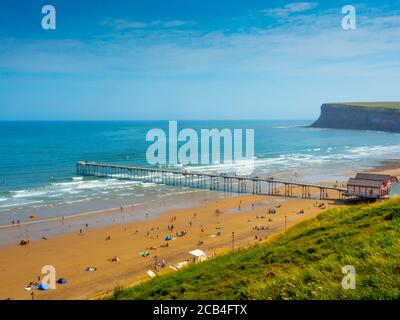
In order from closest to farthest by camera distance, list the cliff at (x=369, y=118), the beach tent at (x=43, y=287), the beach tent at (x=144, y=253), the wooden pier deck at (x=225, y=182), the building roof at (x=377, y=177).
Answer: the beach tent at (x=43, y=287)
the beach tent at (x=144, y=253)
the building roof at (x=377, y=177)
the wooden pier deck at (x=225, y=182)
the cliff at (x=369, y=118)

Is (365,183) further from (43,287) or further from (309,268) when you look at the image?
(309,268)

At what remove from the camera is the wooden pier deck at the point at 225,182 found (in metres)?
49.1

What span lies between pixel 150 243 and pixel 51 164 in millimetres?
48688

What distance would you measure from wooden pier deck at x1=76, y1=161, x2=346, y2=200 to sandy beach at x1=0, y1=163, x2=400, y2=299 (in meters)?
5.11

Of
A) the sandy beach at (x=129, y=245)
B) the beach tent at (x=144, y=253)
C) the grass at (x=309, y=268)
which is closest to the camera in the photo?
the grass at (x=309, y=268)

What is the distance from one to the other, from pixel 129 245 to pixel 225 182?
29023 millimetres

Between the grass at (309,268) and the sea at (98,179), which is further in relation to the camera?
the sea at (98,179)

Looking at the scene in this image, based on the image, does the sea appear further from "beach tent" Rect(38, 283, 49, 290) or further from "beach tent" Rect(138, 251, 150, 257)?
"beach tent" Rect(38, 283, 49, 290)

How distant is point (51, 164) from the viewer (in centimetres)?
7344

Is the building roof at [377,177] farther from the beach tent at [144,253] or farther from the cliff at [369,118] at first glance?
the cliff at [369,118]

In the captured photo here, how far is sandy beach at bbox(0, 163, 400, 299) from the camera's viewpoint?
23.7 m

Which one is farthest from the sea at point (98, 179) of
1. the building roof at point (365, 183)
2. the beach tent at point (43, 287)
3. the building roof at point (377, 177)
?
the beach tent at point (43, 287)

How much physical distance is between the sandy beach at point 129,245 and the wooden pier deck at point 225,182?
201 inches
